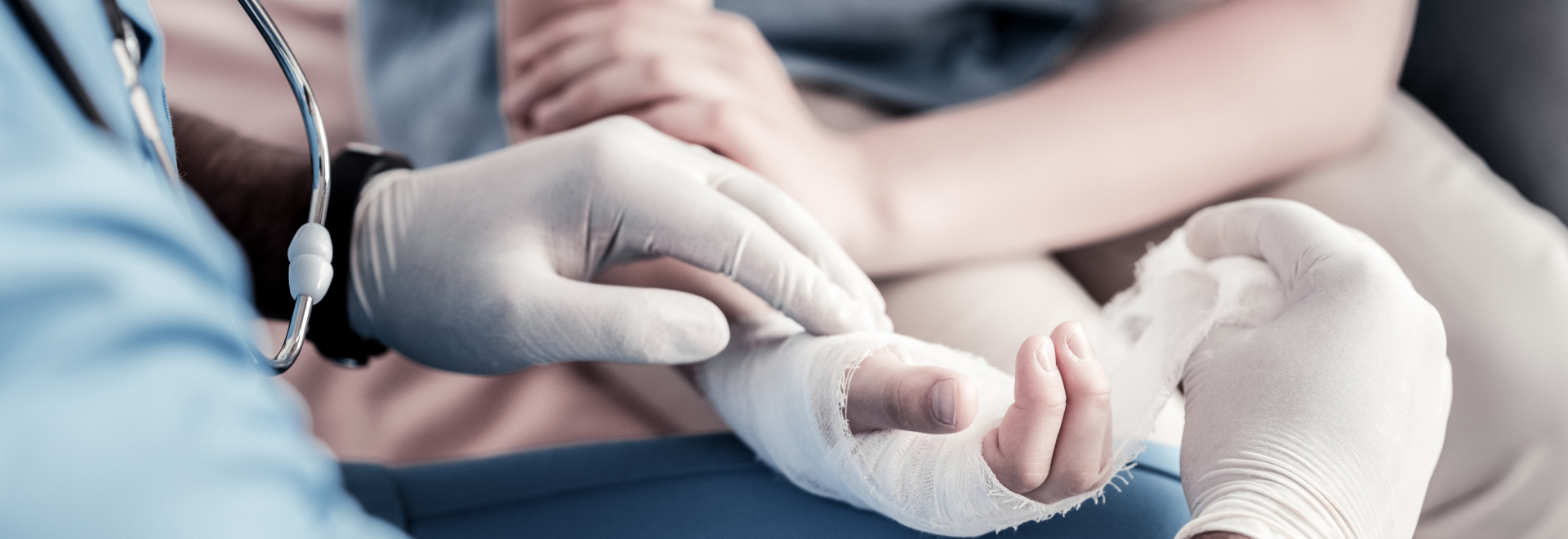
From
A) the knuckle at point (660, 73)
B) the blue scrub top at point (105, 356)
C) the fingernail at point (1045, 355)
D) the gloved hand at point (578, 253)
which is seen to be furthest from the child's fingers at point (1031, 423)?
the knuckle at point (660, 73)

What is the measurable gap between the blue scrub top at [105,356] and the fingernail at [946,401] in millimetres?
244

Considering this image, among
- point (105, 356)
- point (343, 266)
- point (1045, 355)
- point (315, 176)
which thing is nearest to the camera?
point (105, 356)

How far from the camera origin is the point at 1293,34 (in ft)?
2.43

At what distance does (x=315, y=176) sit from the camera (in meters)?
0.48

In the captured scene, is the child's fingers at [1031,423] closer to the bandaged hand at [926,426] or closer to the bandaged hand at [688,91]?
the bandaged hand at [926,426]

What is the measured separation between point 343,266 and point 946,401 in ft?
1.45

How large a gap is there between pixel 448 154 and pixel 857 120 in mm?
428

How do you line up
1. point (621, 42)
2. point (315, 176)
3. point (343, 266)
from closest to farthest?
1. point (315, 176)
2. point (343, 266)
3. point (621, 42)

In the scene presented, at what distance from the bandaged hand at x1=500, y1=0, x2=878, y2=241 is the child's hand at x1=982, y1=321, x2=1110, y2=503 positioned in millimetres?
319

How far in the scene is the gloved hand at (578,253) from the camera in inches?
20.4

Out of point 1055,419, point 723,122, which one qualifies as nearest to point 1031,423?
point 1055,419

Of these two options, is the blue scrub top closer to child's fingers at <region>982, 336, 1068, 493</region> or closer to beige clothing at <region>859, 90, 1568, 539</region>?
child's fingers at <region>982, 336, 1068, 493</region>

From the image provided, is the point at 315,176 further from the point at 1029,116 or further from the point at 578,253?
the point at 1029,116

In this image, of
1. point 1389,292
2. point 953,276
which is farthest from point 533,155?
point 1389,292
